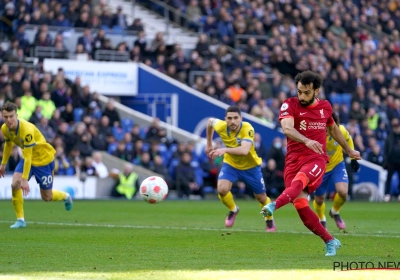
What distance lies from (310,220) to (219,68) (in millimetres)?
22088

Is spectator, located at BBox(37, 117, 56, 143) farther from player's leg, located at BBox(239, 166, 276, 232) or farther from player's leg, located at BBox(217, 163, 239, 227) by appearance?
player's leg, located at BBox(239, 166, 276, 232)

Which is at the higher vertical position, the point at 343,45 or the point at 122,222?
the point at 343,45

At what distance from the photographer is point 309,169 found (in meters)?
11.0

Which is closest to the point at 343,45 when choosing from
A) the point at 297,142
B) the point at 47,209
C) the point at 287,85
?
the point at 287,85

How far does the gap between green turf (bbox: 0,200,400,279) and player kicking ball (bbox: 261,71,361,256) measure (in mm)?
489

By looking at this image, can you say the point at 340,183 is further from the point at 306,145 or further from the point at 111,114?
the point at 111,114

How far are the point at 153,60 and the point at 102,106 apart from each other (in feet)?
11.1

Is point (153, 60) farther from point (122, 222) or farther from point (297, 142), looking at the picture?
point (297, 142)

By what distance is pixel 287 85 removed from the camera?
33094mm

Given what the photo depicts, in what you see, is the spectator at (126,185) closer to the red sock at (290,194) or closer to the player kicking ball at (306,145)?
the player kicking ball at (306,145)

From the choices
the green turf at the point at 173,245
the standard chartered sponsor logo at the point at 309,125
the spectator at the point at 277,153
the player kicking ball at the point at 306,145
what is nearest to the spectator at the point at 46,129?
the green turf at the point at 173,245

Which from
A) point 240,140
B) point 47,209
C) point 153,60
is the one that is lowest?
point 47,209

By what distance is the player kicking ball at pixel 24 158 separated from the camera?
48.1 ft

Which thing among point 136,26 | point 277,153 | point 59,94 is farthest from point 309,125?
point 136,26
